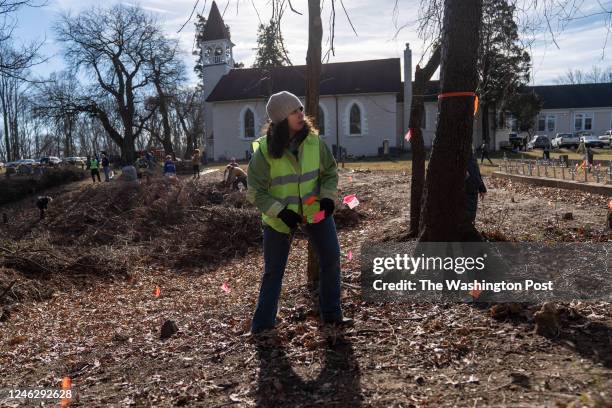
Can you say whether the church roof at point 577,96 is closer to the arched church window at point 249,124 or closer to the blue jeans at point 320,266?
the arched church window at point 249,124

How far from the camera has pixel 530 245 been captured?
586cm

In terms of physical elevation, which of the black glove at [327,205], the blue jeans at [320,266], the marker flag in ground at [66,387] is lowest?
the marker flag in ground at [66,387]

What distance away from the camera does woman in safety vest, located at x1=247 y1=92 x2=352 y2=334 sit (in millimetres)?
4145

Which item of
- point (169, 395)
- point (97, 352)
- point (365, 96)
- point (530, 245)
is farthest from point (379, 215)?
point (365, 96)

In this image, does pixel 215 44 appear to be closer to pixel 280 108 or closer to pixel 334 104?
pixel 334 104

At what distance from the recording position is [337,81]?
45906mm

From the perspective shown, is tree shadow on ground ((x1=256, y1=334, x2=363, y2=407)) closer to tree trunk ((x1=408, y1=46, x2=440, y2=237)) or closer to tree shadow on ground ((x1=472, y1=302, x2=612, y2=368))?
tree shadow on ground ((x1=472, y1=302, x2=612, y2=368))

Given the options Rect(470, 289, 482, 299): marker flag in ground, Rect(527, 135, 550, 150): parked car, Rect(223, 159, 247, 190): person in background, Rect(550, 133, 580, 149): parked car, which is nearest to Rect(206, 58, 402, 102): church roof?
Rect(527, 135, 550, 150): parked car

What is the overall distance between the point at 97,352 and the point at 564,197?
9.87 m

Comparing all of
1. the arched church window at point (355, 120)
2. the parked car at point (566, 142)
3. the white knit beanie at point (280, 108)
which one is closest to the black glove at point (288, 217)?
the white knit beanie at point (280, 108)

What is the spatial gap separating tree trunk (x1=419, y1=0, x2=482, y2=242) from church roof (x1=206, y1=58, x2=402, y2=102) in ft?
128

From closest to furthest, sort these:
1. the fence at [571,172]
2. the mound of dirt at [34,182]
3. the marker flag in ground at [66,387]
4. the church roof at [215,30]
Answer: the marker flag in ground at [66,387] → the fence at [571,172] → the mound of dirt at [34,182] → the church roof at [215,30]

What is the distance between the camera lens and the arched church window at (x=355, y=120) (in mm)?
45156

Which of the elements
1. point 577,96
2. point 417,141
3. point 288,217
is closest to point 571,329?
point 288,217
